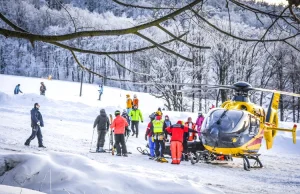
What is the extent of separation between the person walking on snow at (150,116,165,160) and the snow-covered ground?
64 cm

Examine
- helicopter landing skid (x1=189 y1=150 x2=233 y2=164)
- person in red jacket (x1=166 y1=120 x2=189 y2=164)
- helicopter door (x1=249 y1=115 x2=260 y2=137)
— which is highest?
helicopter door (x1=249 y1=115 x2=260 y2=137)

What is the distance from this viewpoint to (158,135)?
539 inches

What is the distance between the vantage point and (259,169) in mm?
12742

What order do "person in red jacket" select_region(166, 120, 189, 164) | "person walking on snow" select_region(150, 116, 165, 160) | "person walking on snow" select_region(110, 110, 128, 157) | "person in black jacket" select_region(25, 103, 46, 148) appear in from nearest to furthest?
1. "person in red jacket" select_region(166, 120, 189, 164)
2. "person walking on snow" select_region(150, 116, 165, 160)
3. "person walking on snow" select_region(110, 110, 128, 157)
4. "person in black jacket" select_region(25, 103, 46, 148)

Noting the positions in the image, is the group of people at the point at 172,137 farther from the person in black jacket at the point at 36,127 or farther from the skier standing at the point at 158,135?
the person in black jacket at the point at 36,127

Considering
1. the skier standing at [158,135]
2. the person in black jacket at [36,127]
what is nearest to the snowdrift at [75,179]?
the skier standing at [158,135]

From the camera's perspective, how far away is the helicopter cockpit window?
11828 millimetres

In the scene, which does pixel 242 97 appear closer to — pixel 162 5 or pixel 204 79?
pixel 162 5

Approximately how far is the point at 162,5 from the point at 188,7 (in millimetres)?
708

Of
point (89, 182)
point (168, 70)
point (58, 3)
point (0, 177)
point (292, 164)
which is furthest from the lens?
point (168, 70)

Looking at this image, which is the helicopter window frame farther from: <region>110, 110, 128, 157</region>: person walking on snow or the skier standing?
<region>110, 110, 128, 157</region>: person walking on snow

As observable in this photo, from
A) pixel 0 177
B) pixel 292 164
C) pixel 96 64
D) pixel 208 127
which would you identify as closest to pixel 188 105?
pixel 292 164

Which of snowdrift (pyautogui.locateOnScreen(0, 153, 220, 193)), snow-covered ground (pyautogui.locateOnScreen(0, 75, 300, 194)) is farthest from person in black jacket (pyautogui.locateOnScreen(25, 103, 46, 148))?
snowdrift (pyautogui.locateOnScreen(0, 153, 220, 193))

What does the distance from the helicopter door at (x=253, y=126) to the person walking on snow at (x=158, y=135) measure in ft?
10.4
